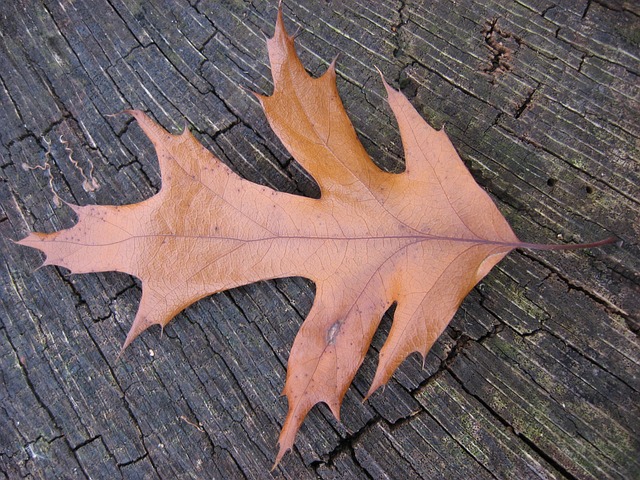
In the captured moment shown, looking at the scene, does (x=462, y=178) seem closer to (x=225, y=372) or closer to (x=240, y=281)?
(x=240, y=281)

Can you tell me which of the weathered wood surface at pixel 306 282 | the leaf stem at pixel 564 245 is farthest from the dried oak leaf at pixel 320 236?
the weathered wood surface at pixel 306 282

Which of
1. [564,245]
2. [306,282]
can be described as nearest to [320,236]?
[306,282]

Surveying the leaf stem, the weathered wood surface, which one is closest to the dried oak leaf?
the leaf stem

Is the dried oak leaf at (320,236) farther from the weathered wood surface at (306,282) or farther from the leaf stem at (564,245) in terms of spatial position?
the weathered wood surface at (306,282)

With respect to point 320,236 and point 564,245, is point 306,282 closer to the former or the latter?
point 320,236

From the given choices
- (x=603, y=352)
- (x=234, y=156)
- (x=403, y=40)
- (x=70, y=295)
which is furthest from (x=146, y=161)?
(x=603, y=352)
